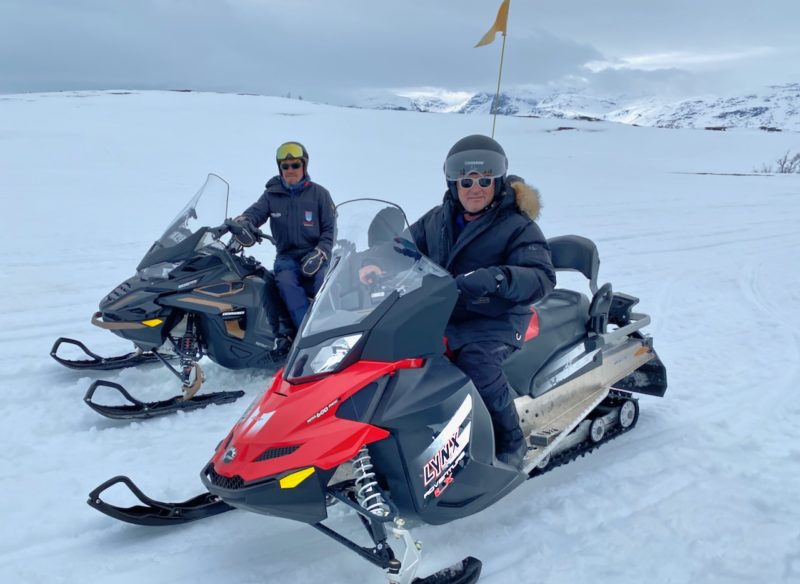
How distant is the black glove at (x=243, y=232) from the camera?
4.45m

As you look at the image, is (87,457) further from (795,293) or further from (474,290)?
(795,293)

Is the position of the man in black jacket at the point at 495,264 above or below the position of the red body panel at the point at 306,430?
above

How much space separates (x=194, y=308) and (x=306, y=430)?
2.29 metres

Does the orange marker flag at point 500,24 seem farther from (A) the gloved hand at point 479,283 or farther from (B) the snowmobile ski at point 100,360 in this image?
(B) the snowmobile ski at point 100,360

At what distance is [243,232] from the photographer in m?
4.50

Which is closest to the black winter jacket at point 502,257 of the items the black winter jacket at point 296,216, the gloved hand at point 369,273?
the gloved hand at point 369,273

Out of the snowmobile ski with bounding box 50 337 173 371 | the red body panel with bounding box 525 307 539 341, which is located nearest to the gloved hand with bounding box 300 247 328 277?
the snowmobile ski with bounding box 50 337 173 371

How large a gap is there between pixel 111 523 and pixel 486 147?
2.34 m

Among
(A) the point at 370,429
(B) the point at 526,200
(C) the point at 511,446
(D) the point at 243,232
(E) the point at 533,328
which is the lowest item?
(C) the point at 511,446

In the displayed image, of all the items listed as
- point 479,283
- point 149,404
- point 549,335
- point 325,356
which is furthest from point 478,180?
point 149,404

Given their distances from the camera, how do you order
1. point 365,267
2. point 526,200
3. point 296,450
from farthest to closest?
point 526,200 < point 365,267 < point 296,450

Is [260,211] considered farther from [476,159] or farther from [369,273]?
[369,273]

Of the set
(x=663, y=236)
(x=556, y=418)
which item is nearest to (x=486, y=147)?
(x=556, y=418)

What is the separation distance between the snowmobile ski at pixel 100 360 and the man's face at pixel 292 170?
5.21ft
